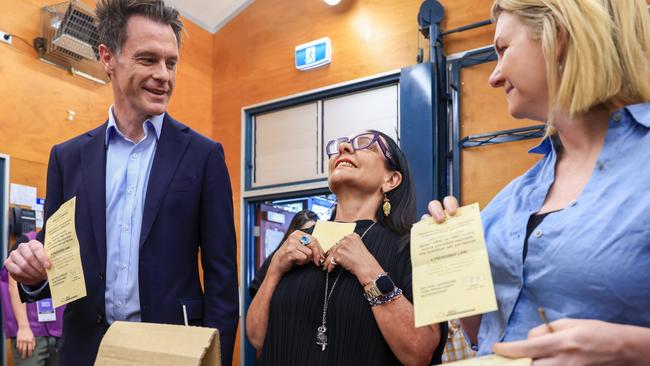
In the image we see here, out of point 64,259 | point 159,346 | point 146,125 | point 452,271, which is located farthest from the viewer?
point 146,125

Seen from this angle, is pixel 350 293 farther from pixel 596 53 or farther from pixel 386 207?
pixel 596 53

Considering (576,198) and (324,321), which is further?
(324,321)

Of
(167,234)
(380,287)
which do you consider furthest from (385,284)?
(167,234)

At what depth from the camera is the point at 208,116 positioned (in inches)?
251

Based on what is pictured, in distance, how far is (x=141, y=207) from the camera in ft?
5.05

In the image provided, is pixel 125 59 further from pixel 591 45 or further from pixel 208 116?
pixel 208 116

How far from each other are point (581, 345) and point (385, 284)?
0.78 meters

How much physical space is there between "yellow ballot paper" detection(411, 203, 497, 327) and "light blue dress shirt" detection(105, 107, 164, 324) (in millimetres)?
826

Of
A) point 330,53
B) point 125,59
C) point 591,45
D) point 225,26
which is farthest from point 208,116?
point 591,45

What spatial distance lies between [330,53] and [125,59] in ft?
13.5

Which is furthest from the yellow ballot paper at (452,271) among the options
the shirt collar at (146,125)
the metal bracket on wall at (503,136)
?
the metal bracket on wall at (503,136)

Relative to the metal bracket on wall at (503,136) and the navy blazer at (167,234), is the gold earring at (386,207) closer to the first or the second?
the navy blazer at (167,234)

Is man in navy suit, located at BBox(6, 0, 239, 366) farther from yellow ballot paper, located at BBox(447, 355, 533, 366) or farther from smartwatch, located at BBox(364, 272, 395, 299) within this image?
yellow ballot paper, located at BBox(447, 355, 533, 366)

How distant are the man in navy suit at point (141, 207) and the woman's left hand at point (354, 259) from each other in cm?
28
